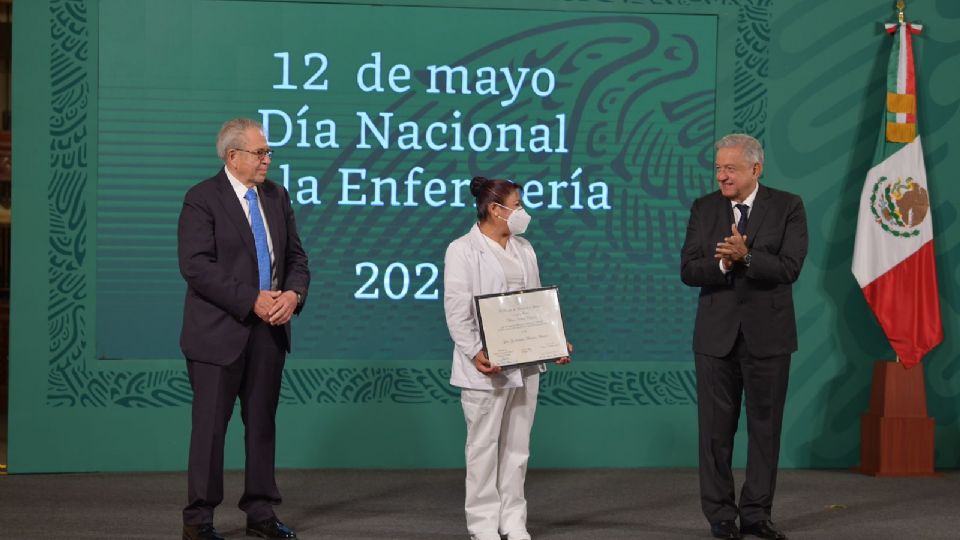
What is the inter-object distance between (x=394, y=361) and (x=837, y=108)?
276 centimetres

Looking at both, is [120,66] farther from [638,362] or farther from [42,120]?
[638,362]

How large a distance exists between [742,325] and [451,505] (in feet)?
5.41

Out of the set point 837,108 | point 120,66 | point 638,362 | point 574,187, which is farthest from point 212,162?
point 837,108

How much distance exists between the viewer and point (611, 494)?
5.69 metres

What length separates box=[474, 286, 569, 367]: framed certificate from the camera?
434 centimetres

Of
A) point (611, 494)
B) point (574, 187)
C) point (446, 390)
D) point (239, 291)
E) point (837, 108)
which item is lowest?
point (611, 494)

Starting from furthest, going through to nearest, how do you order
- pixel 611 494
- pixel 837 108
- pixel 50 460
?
pixel 837 108 → pixel 50 460 → pixel 611 494

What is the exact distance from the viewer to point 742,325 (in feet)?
15.0

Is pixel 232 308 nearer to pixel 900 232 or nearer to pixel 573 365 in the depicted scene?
pixel 573 365

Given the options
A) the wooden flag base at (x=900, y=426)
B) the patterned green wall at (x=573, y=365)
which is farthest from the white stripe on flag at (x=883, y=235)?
the wooden flag base at (x=900, y=426)

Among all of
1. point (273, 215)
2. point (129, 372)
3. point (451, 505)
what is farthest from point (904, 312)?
point (129, 372)

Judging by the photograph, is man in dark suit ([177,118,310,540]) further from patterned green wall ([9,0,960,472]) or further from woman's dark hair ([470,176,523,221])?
patterned green wall ([9,0,960,472])

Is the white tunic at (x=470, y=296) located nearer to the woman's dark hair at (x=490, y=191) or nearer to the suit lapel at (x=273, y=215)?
the woman's dark hair at (x=490, y=191)

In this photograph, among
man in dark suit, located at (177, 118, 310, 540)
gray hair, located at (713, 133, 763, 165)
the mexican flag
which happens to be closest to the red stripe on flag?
the mexican flag
